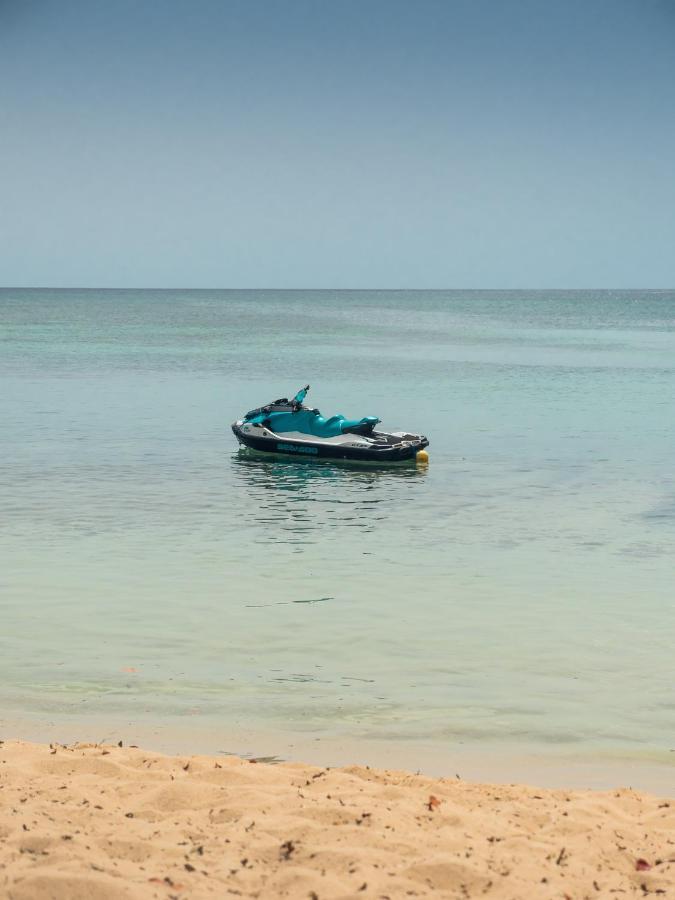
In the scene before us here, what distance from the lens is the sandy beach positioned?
19.1 ft

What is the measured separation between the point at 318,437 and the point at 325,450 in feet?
2.17

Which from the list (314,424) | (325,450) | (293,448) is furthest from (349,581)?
(314,424)

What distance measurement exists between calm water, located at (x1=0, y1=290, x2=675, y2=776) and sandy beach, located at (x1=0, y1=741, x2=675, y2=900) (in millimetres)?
1599

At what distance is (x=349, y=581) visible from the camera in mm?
14641

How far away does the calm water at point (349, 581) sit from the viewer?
9983 mm

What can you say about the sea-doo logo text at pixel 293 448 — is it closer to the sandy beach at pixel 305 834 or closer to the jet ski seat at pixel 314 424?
the jet ski seat at pixel 314 424

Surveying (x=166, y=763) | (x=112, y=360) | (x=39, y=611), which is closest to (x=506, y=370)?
(x=112, y=360)

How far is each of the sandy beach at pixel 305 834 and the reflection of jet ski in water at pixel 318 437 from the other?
1726 cm

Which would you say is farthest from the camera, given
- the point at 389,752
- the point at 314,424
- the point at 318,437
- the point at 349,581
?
the point at 314,424

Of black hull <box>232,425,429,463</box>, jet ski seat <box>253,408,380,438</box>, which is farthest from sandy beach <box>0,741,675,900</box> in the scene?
jet ski seat <box>253,408,380,438</box>

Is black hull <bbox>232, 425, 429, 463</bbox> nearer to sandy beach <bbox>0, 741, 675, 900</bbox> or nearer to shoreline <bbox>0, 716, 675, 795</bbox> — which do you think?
shoreline <bbox>0, 716, 675, 795</bbox>

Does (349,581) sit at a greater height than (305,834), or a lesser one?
lesser

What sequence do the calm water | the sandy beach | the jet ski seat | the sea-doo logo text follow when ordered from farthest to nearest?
the jet ski seat
the sea-doo logo text
the calm water
the sandy beach

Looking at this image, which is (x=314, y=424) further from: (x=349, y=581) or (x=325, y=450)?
(x=349, y=581)
